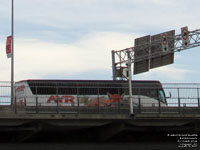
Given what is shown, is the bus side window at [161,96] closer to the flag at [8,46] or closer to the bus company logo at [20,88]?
the bus company logo at [20,88]

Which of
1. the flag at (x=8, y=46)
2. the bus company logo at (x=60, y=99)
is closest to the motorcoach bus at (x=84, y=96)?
the bus company logo at (x=60, y=99)

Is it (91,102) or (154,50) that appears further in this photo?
(154,50)

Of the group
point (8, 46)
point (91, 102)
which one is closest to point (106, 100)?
point (91, 102)

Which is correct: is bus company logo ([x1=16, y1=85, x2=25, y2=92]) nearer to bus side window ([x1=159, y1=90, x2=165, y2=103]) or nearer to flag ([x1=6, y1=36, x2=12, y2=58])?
bus side window ([x1=159, y1=90, x2=165, y2=103])

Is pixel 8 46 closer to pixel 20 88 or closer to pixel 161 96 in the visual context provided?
pixel 20 88

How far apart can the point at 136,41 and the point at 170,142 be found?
73.2 ft

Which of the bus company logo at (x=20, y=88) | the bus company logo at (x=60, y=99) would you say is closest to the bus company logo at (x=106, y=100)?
the bus company logo at (x=60, y=99)

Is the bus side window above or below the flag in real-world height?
below

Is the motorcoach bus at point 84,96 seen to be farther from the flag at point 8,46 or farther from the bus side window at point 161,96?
the flag at point 8,46

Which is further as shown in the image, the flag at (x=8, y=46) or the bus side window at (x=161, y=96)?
the flag at (x=8, y=46)

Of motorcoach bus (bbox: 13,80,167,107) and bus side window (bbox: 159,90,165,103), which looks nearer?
motorcoach bus (bbox: 13,80,167,107)

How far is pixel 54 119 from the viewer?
79.7 ft

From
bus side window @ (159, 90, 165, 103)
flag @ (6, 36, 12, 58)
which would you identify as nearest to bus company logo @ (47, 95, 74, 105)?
bus side window @ (159, 90, 165, 103)

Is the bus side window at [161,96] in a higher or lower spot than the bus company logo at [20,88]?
lower
